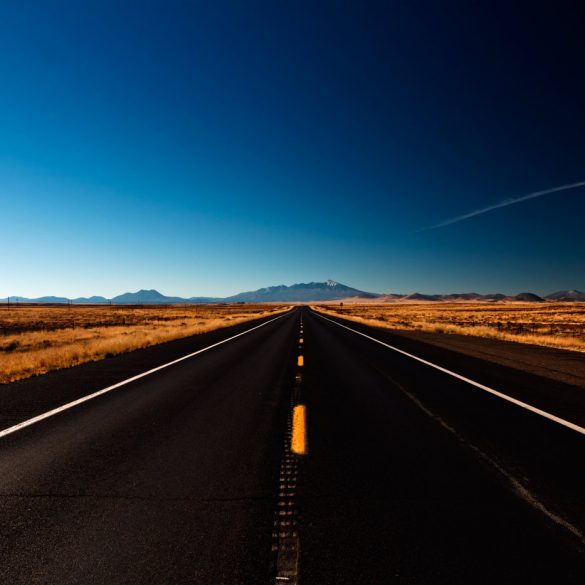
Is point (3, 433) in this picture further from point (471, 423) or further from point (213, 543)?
point (471, 423)

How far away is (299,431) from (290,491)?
1815 millimetres

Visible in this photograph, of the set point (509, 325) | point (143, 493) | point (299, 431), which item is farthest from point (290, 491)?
point (509, 325)

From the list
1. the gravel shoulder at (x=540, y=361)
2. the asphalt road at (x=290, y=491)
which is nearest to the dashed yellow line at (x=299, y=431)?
the asphalt road at (x=290, y=491)

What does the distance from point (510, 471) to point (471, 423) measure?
173 centimetres

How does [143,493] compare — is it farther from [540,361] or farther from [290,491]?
[540,361]

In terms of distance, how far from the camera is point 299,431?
5.37 meters

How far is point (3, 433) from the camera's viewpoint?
Answer: 17.2ft

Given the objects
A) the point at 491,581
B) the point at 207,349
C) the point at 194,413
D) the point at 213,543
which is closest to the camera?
the point at 491,581

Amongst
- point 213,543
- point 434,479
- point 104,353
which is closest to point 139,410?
point 213,543

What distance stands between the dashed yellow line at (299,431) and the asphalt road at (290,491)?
0.11m

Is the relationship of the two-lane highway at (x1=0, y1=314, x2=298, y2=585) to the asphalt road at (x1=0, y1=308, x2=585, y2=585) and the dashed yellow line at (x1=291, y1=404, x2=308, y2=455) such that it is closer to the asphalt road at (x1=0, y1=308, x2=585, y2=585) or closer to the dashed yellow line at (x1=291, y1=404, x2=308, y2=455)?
the asphalt road at (x1=0, y1=308, x2=585, y2=585)

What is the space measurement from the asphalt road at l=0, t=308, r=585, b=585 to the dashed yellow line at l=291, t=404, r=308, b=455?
111mm

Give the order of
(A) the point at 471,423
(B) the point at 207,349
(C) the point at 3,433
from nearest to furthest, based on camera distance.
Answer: (C) the point at 3,433 < (A) the point at 471,423 < (B) the point at 207,349

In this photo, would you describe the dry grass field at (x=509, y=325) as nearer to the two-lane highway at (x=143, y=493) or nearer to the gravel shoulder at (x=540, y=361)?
the gravel shoulder at (x=540, y=361)
